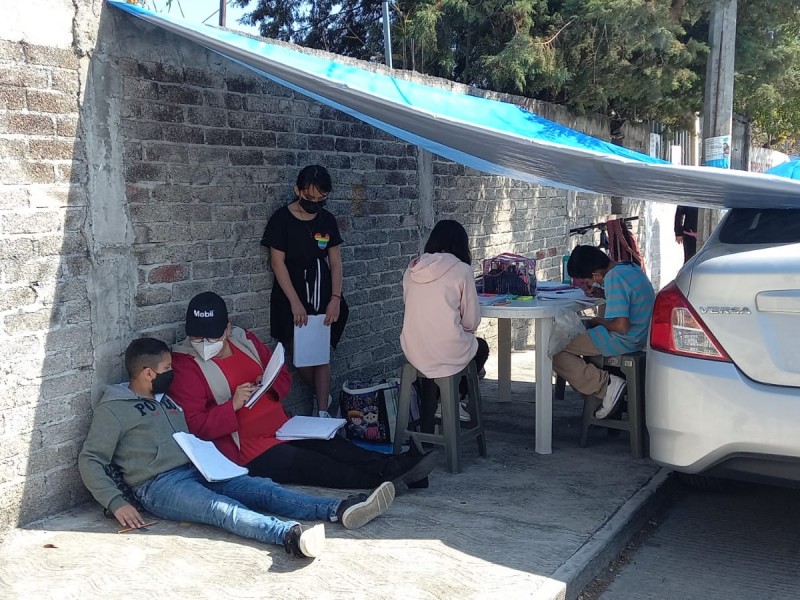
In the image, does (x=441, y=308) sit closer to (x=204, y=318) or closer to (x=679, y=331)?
(x=204, y=318)

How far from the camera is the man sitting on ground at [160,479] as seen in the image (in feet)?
12.8

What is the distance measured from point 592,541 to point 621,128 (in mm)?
9505

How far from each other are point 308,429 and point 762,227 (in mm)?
2604

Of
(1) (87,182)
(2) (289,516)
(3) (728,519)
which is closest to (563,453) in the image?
(3) (728,519)

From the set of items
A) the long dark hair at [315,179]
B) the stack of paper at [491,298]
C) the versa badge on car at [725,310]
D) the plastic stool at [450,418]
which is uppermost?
the long dark hair at [315,179]

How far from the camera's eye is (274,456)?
4.59m

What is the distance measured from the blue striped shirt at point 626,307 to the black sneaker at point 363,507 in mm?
1947

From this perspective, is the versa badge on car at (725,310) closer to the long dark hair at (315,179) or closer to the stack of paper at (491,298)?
the stack of paper at (491,298)

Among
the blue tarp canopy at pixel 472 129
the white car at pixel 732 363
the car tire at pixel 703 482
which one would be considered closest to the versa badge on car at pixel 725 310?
the white car at pixel 732 363

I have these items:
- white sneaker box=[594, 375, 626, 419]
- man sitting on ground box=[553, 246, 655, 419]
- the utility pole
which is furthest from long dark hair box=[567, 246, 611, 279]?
the utility pole

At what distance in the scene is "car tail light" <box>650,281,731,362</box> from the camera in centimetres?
367

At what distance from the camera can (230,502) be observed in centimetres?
393

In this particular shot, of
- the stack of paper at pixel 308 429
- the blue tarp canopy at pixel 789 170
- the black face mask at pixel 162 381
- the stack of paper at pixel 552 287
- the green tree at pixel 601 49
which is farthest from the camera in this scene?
the green tree at pixel 601 49

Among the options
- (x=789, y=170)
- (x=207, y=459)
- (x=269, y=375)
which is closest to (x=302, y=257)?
(x=269, y=375)
